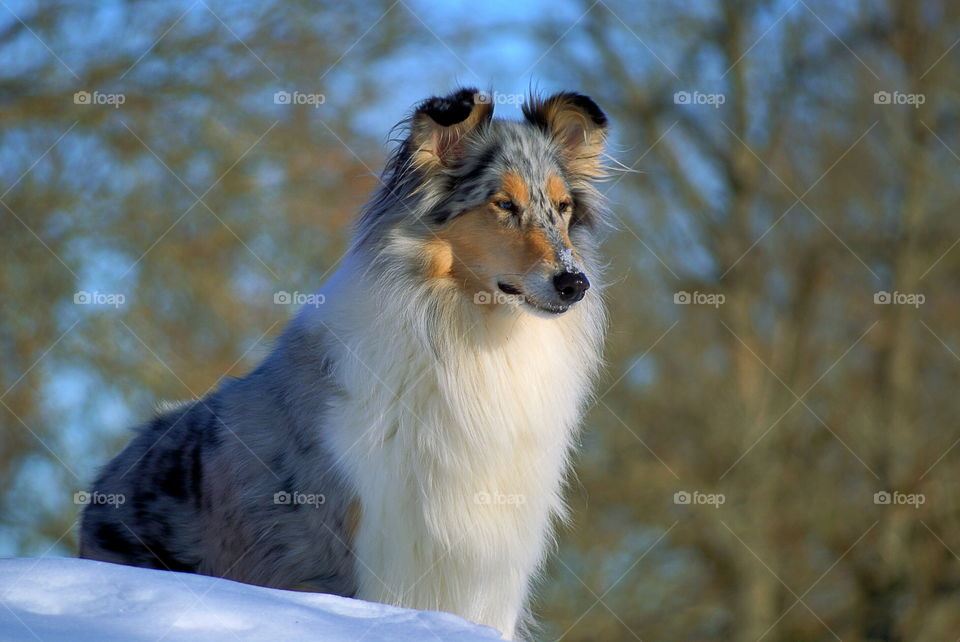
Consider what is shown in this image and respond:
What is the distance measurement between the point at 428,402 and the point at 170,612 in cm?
226

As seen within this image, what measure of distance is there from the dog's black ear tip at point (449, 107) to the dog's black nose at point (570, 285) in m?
0.99

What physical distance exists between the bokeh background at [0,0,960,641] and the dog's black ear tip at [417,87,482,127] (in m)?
10.4

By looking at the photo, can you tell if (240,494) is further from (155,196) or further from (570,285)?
(155,196)

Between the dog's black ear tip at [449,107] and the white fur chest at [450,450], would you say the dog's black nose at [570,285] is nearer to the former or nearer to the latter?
the white fur chest at [450,450]

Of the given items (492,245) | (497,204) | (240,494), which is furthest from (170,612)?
(497,204)

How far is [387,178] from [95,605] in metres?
3.03

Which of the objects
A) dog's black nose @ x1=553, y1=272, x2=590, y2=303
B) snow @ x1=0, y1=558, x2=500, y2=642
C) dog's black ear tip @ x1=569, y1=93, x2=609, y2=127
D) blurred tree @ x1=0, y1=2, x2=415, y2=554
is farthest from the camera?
blurred tree @ x1=0, y1=2, x2=415, y2=554

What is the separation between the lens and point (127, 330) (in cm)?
1552

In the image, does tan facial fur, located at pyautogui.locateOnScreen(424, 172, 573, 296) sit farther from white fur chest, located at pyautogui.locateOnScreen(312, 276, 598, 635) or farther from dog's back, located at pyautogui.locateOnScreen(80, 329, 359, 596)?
dog's back, located at pyautogui.locateOnScreen(80, 329, 359, 596)

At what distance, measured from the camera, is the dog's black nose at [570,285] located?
5.21 m

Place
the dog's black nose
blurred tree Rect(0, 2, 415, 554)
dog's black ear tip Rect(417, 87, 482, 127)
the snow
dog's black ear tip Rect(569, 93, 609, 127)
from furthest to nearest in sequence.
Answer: blurred tree Rect(0, 2, 415, 554)
dog's black ear tip Rect(569, 93, 609, 127)
dog's black ear tip Rect(417, 87, 482, 127)
the dog's black nose
the snow

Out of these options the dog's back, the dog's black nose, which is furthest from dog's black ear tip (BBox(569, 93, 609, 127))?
the dog's back

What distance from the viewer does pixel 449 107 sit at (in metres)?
5.55

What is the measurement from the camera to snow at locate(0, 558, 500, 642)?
3.16m
